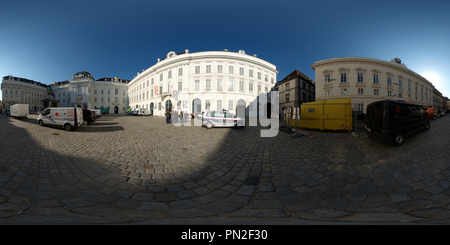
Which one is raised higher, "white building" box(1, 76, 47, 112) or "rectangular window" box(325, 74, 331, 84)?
"white building" box(1, 76, 47, 112)

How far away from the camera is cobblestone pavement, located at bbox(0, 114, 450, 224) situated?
2.22m

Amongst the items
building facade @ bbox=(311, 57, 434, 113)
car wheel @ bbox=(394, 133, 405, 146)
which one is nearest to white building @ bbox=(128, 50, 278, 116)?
building facade @ bbox=(311, 57, 434, 113)

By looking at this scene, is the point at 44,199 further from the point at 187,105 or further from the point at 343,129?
the point at 187,105

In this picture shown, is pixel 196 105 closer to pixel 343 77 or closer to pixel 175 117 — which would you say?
pixel 175 117

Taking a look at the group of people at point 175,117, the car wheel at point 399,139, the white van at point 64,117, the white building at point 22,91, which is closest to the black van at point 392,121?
the car wheel at point 399,139

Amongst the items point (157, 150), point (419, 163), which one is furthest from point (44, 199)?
point (419, 163)

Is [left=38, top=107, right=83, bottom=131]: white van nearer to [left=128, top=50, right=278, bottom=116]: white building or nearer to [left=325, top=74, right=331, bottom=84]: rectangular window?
[left=128, top=50, right=278, bottom=116]: white building

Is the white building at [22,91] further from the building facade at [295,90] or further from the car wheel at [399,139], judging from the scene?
the car wheel at [399,139]

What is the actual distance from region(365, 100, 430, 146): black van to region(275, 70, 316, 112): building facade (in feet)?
79.1

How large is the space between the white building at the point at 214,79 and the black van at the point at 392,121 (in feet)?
79.0

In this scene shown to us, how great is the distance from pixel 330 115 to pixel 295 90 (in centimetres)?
2361

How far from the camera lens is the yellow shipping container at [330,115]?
374 inches

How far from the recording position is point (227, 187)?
121 inches

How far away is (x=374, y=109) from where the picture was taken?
6043mm
